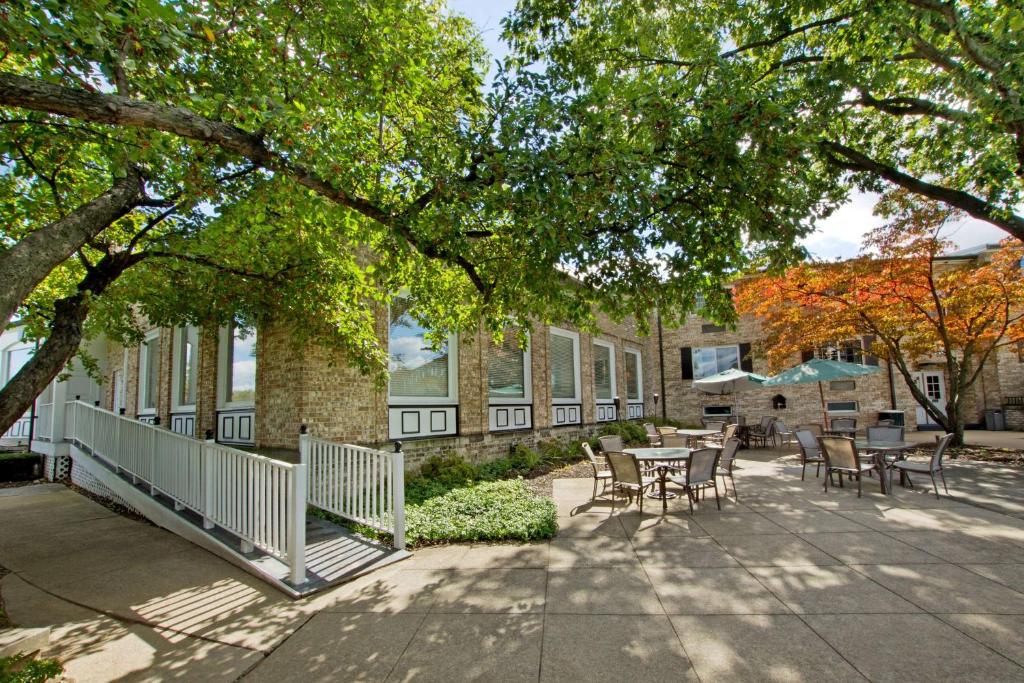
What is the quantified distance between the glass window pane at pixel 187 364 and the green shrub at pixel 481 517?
7.34 metres

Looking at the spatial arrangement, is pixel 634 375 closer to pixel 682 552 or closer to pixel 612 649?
pixel 682 552

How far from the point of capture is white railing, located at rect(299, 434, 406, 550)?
5418mm

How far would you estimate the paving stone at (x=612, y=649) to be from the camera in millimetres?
2922

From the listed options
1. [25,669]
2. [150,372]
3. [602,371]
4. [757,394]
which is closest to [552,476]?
[602,371]

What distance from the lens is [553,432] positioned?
41.6 ft

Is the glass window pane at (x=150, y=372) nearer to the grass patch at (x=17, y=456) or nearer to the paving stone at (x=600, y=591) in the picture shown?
the grass patch at (x=17, y=456)

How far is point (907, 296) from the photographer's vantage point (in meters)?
12.1

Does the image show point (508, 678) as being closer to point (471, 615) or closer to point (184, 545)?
point (471, 615)

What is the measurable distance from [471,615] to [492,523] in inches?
86.0

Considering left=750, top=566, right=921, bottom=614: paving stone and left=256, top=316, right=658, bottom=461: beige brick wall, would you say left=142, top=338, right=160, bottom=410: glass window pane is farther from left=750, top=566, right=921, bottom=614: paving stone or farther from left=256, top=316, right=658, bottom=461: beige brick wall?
left=750, top=566, right=921, bottom=614: paving stone

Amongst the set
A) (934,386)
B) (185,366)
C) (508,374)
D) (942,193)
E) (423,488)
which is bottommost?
(423,488)

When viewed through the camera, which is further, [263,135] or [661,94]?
[661,94]

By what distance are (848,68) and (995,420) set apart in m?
20.1

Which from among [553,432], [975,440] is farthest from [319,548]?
[975,440]
